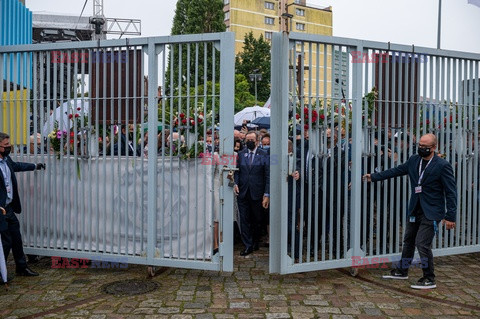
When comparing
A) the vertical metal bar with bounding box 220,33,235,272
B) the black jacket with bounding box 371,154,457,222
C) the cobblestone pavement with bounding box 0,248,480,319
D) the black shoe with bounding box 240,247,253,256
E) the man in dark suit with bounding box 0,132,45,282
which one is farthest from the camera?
the black shoe with bounding box 240,247,253,256

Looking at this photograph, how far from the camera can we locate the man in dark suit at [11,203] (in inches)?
259

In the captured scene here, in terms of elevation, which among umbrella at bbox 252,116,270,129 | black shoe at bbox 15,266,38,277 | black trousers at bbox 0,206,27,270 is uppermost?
umbrella at bbox 252,116,270,129

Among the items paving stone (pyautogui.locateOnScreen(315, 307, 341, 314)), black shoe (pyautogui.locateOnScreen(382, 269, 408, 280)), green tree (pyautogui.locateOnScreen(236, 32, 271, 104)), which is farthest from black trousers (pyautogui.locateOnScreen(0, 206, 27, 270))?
green tree (pyautogui.locateOnScreen(236, 32, 271, 104))

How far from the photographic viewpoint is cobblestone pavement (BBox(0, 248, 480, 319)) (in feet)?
17.9

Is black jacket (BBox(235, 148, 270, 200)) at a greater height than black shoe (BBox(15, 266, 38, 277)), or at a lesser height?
greater

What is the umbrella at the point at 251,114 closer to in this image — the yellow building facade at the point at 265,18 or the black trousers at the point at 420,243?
the black trousers at the point at 420,243

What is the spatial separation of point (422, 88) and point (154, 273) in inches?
174

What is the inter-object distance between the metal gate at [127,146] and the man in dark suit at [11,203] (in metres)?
0.44

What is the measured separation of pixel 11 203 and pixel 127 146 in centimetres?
169

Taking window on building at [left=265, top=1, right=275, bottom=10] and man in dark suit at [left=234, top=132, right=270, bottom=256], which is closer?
man in dark suit at [left=234, top=132, right=270, bottom=256]

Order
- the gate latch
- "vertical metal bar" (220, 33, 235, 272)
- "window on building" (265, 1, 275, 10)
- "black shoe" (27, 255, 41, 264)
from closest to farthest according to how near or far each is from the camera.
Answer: "vertical metal bar" (220, 33, 235, 272) < the gate latch < "black shoe" (27, 255, 41, 264) < "window on building" (265, 1, 275, 10)

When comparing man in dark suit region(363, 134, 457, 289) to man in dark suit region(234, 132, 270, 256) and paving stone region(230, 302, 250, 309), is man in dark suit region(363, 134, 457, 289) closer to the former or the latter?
paving stone region(230, 302, 250, 309)

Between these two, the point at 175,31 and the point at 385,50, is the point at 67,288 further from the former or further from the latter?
the point at 175,31

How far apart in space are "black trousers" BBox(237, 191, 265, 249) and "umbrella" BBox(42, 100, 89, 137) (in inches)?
110
